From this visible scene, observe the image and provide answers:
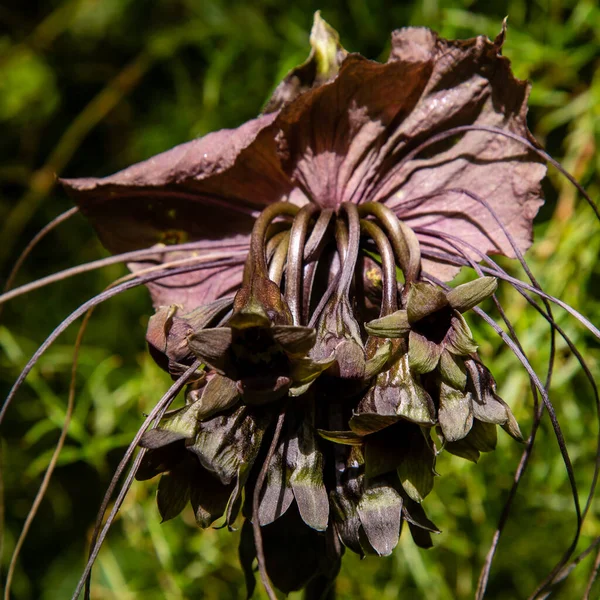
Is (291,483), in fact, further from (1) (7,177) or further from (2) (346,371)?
(1) (7,177)

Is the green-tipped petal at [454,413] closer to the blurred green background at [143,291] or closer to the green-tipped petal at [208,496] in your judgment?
the green-tipped petal at [208,496]

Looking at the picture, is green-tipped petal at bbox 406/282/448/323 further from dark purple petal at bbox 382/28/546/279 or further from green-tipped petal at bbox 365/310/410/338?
dark purple petal at bbox 382/28/546/279

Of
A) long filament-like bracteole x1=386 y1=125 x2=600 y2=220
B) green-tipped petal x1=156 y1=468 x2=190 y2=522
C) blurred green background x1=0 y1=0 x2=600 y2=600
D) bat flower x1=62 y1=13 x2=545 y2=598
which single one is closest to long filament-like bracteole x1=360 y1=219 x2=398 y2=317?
bat flower x1=62 y1=13 x2=545 y2=598

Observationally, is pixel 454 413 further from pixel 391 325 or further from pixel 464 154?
pixel 464 154

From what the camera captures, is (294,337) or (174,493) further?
(174,493)

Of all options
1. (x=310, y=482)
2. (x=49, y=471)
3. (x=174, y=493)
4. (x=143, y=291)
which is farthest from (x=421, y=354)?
(x=143, y=291)

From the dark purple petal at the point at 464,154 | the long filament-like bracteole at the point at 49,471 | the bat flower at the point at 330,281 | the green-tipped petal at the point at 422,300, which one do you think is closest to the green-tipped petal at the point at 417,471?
the bat flower at the point at 330,281
